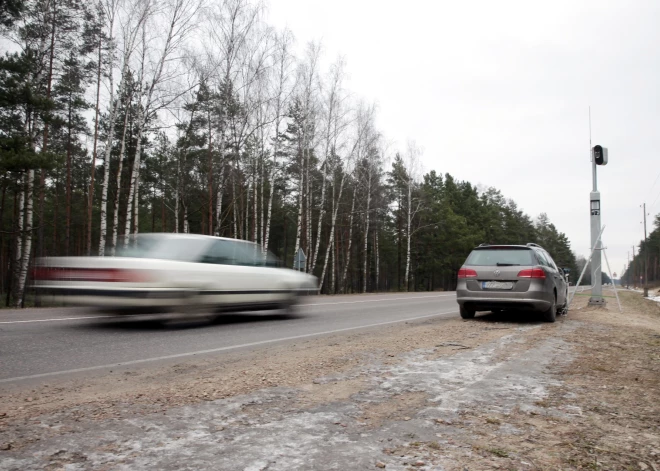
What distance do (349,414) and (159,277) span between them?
201 inches

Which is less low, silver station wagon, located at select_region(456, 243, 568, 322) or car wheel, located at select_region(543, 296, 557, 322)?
silver station wagon, located at select_region(456, 243, 568, 322)

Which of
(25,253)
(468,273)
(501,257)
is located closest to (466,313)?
(468,273)

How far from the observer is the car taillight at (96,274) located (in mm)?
7309

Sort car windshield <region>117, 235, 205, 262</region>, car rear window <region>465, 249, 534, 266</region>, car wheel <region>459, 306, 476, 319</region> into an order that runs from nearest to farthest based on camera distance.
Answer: car windshield <region>117, 235, 205, 262</region> < car rear window <region>465, 249, 534, 266</region> < car wheel <region>459, 306, 476, 319</region>

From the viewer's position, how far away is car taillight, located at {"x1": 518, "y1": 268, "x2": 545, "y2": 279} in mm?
9336

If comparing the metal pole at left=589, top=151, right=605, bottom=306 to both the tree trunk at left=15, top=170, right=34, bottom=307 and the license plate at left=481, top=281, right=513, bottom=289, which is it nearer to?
the license plate at left=481, top=281, right=513, bottom=289

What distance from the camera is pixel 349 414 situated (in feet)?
11.0

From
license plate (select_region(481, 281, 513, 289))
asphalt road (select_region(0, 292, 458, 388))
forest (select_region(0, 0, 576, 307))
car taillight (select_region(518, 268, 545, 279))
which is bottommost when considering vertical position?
asphalt road (select_region(0, 292, 458, 388))

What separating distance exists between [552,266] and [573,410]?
820 cm

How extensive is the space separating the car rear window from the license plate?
403 millimetres

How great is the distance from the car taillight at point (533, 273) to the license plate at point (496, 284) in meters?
0.28

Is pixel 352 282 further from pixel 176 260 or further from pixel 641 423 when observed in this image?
pixel 641 423

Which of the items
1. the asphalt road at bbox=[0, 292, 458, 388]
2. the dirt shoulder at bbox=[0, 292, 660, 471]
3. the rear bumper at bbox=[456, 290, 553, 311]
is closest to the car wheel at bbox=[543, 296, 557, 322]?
the rear bumper at bbox=[456, 290, 553, 311]

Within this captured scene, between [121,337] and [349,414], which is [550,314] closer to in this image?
[349,414]
